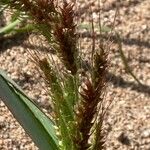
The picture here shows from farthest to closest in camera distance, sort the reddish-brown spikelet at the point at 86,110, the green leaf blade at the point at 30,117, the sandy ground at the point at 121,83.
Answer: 1. the sandy ground at the point at 121,83
2. the green leaf blade at the point at 30,117
3. the reddish-brown spikelet at the point at 86,110

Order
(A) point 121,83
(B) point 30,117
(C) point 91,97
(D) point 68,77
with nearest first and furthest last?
(C) point 91,97
(D) point 68,77
(B) point 30,117
(A) point 121,83

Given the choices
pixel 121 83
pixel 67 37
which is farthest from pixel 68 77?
pixel 121 83

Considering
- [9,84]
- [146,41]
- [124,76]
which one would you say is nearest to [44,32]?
[9,84]

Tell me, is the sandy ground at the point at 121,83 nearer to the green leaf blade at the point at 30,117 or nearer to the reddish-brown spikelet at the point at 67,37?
the green leaf blade at the point at 30,117

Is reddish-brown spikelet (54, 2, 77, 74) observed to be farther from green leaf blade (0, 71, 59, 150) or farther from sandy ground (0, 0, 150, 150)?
sandy ground (0, 0, 150, 150)

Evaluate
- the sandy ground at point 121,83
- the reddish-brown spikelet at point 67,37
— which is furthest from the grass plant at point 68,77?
the sandy ground at point 121,83

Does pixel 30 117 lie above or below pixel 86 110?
below

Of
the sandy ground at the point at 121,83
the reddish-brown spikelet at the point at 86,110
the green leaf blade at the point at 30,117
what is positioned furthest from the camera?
the sandy ground at the point at 121,83

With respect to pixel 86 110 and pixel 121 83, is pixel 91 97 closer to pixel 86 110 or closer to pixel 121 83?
pixel 86 110

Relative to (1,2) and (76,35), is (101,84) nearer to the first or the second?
(76,35)
